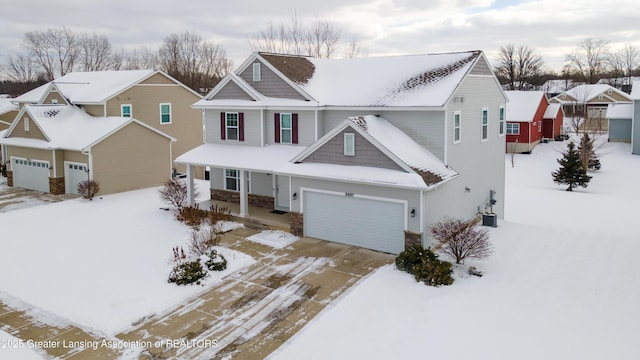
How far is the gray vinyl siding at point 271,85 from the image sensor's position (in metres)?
20.8

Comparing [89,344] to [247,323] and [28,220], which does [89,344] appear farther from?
[28,220]

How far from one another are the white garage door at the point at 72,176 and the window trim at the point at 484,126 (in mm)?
19954

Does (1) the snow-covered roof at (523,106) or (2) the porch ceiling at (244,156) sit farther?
(1) the snow-covered roof at (523,106)

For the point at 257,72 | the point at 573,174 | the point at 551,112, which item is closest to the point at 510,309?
the point at 257,72

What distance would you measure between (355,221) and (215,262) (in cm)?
489

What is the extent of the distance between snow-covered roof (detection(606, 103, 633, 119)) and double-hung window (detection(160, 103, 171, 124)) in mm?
40349

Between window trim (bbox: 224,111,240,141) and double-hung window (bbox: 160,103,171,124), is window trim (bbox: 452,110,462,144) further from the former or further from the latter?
double-hung window (bbox: 160,103,171,124)

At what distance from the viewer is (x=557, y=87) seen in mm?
101875

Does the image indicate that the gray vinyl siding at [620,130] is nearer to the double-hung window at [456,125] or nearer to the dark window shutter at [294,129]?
the double-hung window at [456,125]

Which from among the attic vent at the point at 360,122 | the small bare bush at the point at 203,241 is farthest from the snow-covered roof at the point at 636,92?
the small bare bush at the point at 203,241

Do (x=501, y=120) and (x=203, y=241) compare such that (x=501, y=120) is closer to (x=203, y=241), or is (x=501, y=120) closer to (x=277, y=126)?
(x=277, y=126)

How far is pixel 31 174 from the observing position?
2867cm

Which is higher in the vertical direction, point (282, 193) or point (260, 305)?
point (282, 193)

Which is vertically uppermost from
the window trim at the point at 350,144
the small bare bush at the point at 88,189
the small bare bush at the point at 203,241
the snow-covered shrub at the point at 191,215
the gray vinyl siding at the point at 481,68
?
the gray vinyl siding at the point at 481,68
